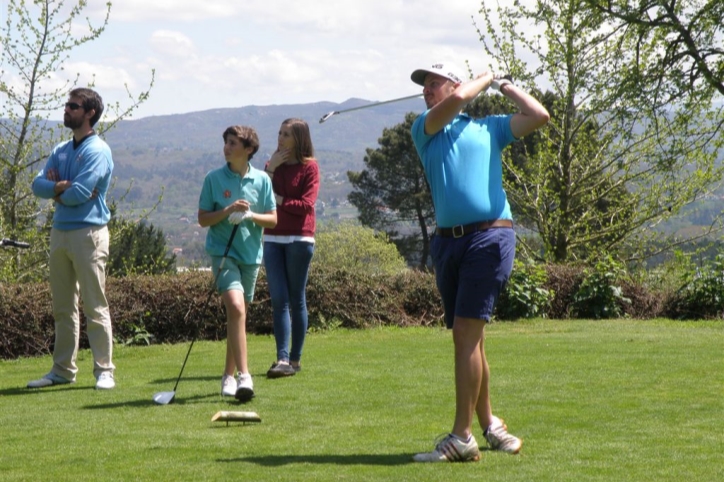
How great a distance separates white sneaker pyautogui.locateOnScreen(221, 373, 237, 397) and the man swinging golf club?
2418mm

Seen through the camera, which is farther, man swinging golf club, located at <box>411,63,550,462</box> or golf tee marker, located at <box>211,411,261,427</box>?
golf tee marker, located at <box>211,411,261,427</box>

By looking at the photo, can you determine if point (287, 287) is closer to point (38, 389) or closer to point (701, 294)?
point (38, 389)

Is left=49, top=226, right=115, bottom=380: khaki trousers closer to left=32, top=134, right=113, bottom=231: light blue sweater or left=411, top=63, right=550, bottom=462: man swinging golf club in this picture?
left=32, top=134, right=113, bottom=231: light blue sweater

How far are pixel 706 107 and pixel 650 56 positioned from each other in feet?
5.26

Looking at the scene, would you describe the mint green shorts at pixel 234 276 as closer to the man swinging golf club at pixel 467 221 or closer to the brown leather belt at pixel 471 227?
the man swinging golf club at pixel 467 221

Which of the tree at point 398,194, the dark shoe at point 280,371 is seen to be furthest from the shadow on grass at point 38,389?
the tree at point 398,194

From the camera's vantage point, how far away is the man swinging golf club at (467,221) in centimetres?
554

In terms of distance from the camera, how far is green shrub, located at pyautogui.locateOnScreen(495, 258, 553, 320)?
14.3 meters

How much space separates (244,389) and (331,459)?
190 centimetres

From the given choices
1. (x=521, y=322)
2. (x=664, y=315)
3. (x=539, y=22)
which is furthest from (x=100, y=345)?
(x=539, y=22)

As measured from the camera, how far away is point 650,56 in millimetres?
23984

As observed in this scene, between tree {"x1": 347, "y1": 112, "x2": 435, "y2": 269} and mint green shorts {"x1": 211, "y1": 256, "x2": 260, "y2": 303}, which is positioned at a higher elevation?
tree {"x1": 347, "y1": 112, "x2": 435, "y2": 269}

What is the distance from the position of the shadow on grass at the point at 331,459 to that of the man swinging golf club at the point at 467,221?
14 cm

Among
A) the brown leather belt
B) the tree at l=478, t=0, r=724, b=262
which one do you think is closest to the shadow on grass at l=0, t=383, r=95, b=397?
the brown leather belt
